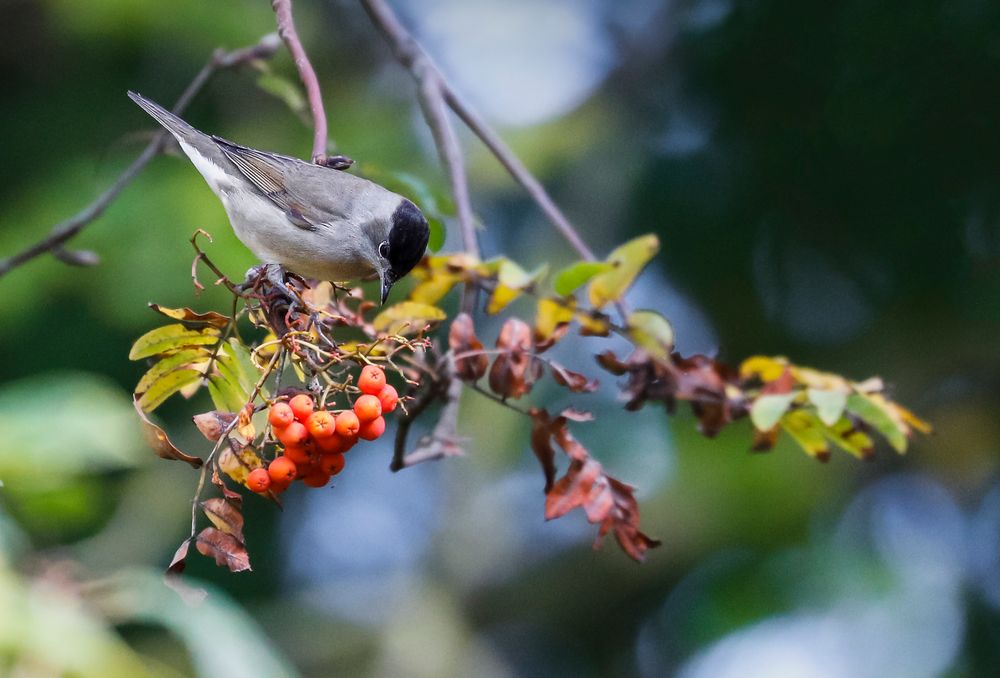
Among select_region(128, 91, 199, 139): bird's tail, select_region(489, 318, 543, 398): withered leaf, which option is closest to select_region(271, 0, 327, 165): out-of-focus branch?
select_region(489, 318, 543, 398): withered leaf

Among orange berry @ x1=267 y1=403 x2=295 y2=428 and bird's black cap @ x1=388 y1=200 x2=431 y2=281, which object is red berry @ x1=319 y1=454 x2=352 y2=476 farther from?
bird's black cap @ x1=388 y1=200 x2=431 y2=281

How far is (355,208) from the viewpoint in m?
3.62

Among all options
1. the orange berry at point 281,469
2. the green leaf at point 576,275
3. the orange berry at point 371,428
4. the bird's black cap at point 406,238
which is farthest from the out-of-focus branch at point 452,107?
the orange berry at point 281,469

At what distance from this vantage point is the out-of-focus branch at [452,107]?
2.94m

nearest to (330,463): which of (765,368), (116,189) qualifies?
(765,368)

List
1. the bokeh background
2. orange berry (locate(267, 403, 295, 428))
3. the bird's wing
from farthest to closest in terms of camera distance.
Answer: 1. the bokeh background
2. the bird's wing
3. orange berry (locate(267, 403, 295, 428))

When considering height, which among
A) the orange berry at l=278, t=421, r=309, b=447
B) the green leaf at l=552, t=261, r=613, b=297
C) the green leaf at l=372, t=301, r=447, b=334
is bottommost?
the green leaf at l=552, t=261, r=613, b=297

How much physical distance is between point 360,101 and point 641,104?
2477 millimetres

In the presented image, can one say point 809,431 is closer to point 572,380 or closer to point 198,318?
point 572,380

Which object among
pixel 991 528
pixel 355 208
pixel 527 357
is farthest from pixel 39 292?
pixel 991 528

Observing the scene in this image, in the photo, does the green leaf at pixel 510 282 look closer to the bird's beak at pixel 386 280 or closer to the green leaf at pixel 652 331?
the green leaf at pixel 652 331

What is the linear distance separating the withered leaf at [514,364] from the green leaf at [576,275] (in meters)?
0.13

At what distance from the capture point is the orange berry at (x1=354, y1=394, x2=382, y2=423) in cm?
194

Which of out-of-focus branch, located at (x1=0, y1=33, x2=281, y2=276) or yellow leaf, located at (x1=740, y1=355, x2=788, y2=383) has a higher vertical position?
out-of-focus branch, located at (x1=0, y1=33, x2=281, y2=276)
